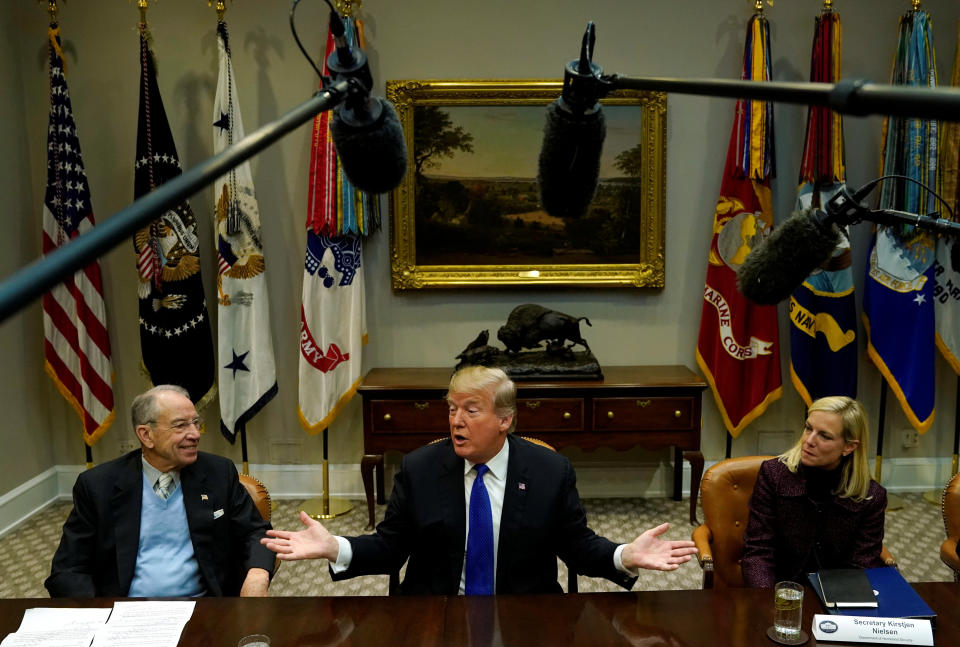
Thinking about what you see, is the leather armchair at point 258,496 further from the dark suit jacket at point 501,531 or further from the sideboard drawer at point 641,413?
the sideboard drawer at point 641,413

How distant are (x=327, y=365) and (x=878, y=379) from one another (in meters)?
3.91

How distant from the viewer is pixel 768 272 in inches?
50.7

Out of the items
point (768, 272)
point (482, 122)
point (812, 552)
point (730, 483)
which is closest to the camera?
point (768, 272)

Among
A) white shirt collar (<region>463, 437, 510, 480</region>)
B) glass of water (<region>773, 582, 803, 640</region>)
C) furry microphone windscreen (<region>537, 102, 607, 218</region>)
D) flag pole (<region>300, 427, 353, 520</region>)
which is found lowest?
flag pole (<region>300, 427, 353, 520</region>)

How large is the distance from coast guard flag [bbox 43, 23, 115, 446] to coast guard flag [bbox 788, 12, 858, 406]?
4.62 meters

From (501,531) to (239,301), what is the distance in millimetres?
3061

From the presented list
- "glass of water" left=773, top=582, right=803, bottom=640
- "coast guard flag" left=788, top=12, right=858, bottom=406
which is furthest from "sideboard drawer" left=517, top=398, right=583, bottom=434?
"glass of water" left=773, top=582, right=803, bottom=640

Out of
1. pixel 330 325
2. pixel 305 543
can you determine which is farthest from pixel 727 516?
pixel 330 325

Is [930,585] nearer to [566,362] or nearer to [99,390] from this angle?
[566,362]

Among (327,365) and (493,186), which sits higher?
(493,186)

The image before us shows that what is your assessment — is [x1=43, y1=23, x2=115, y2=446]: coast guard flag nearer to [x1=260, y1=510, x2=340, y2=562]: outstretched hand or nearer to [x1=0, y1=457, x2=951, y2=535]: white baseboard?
[x1=0, y1=457, x2=951, y2=535]: white baseboard

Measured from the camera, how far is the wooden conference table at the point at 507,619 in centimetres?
180

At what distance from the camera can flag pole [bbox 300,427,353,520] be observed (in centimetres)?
496

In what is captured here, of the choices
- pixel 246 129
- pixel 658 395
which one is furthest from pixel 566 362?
pixel 246 129
